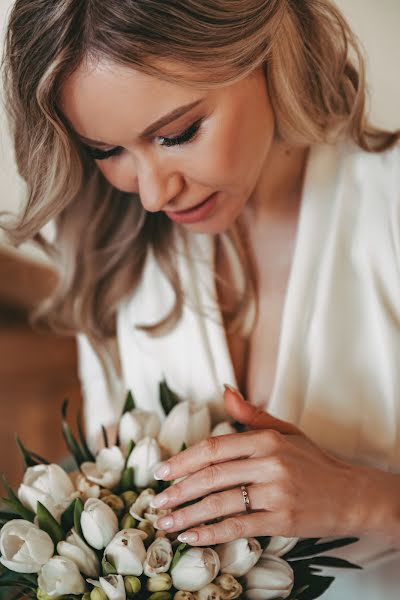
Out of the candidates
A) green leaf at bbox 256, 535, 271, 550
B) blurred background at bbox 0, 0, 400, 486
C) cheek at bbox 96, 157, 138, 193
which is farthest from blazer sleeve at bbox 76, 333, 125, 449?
blurred background at bbox 0, 0, 400, 486

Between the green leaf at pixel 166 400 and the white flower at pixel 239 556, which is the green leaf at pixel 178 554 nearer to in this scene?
the white flower at pixel 239 556

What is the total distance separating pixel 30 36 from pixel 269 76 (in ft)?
0.95

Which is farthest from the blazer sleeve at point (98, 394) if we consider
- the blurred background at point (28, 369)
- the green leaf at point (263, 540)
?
the blurred background at point (28, 369)

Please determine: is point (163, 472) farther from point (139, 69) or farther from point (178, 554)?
point (139, 69)

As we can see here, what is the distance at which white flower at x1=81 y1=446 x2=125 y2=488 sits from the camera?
0.80 metres

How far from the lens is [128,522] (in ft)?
2.43

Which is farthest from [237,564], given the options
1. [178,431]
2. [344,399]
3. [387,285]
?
[387,285]

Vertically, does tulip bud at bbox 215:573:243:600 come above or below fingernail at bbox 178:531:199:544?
below

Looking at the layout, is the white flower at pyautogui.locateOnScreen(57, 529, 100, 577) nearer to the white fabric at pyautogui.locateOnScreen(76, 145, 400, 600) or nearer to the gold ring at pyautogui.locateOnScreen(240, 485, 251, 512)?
the gold ring at pyautogui.locateOnScreen(240, 485, 251, 512)

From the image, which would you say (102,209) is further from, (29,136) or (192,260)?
(29,136)

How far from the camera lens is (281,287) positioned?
114cm

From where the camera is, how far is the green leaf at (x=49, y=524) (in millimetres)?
723

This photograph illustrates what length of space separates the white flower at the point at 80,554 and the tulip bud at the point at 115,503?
0.20 ft

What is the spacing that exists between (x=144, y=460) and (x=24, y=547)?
0.16 m
